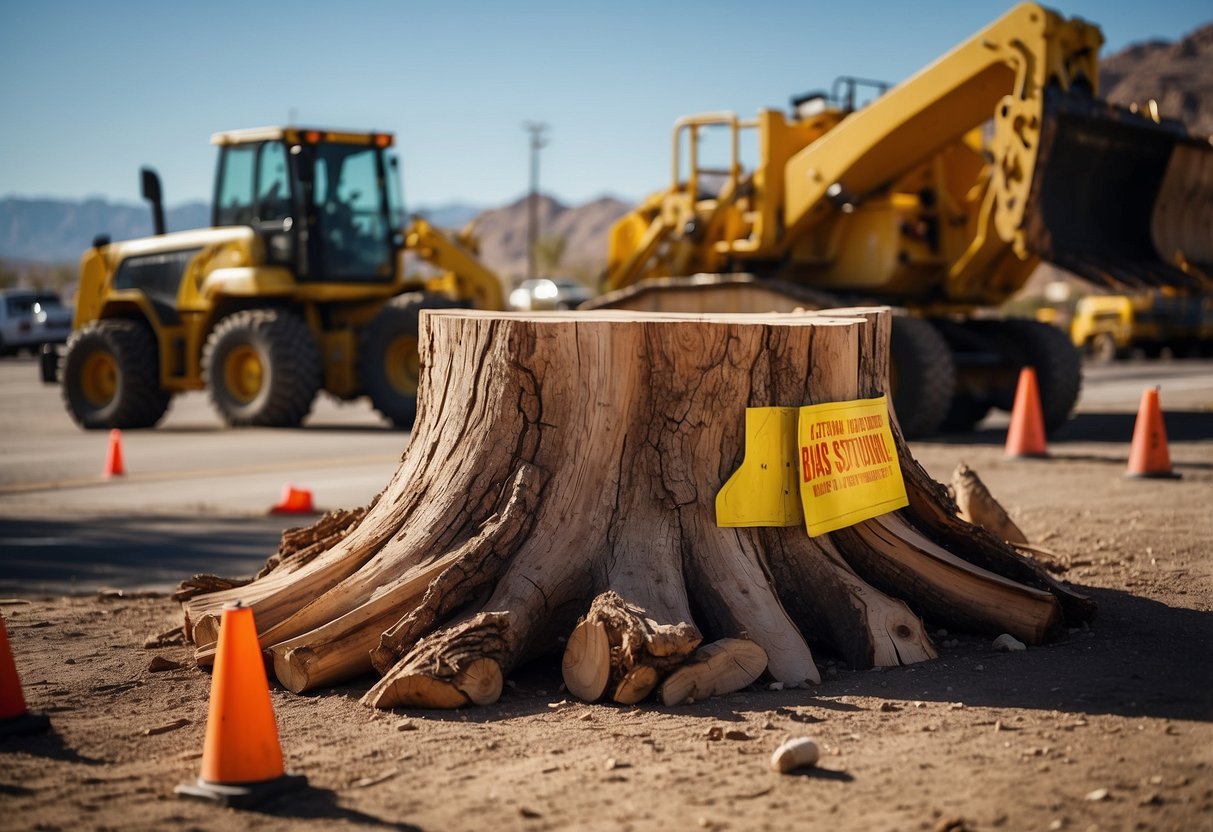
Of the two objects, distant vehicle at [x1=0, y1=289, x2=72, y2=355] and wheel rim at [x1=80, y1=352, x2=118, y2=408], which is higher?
distant vehicle at [x1=0, y1=289, x2=72, y2=355]

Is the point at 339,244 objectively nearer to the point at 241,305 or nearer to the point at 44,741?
the point at 241,305

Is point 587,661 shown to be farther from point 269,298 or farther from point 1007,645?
point 269,298

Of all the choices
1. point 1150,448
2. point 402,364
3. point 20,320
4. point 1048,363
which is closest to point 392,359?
point 402,364

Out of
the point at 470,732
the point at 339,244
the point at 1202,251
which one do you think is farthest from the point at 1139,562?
the point at 339,244

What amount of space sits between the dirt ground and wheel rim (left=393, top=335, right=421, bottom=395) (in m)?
9.96

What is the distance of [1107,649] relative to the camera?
4.73 m

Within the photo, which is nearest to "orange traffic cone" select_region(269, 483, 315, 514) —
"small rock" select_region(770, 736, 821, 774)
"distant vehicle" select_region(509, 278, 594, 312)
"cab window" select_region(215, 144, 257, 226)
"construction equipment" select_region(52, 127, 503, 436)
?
"small rock" select_region(770, 736, 821, 774)

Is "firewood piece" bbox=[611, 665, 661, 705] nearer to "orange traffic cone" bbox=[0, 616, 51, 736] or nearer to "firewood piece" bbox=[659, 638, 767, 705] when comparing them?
"firewood piece" bbox=[659, 638, 767, 705]

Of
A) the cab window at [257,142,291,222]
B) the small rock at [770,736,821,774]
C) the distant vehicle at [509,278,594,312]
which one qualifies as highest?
the cab window at [257,142,291,222]

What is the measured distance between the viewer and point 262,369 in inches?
606

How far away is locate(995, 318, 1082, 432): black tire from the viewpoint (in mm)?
13766

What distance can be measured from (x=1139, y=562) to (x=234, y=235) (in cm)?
1223

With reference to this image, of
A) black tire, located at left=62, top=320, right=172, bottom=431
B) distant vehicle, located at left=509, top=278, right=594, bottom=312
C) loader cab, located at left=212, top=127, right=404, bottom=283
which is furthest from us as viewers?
distant vehicle, located at left=509, top=278, right=594, bottom=312

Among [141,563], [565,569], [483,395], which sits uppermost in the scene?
[483,395]
